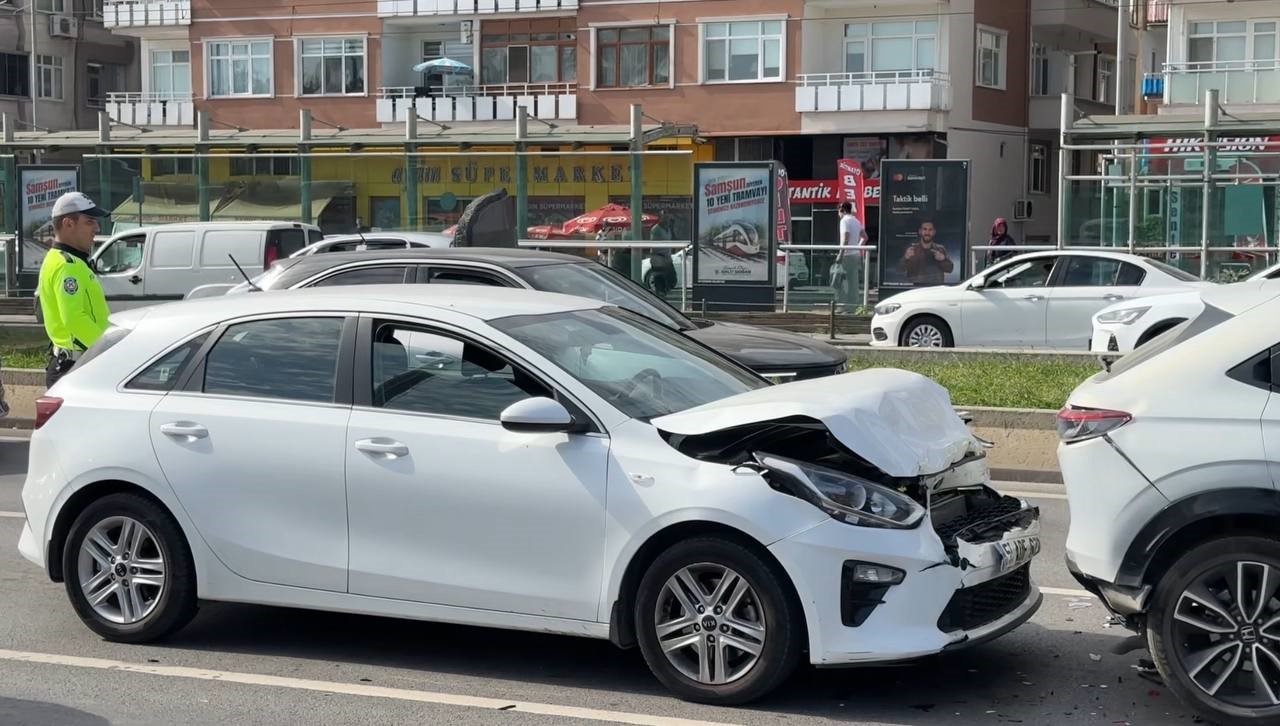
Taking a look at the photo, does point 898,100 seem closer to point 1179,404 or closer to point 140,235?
point 140,235

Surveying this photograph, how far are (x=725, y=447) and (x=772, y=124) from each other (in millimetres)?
41782

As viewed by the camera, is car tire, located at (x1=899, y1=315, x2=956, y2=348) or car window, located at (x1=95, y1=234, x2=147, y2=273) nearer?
car tire, located at (x1=899, y1=315, x2=956, y2=348)

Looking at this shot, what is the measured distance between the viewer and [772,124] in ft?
155

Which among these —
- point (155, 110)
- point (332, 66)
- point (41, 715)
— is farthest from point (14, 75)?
point (41, 715)

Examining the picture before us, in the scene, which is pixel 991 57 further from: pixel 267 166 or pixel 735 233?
pixel 735 233

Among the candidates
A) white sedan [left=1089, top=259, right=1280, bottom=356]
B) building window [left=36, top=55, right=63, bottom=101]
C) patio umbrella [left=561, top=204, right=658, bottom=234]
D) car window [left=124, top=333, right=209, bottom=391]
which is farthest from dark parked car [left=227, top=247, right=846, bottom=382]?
building window [left=36, top=55, right=63, bottom=101]

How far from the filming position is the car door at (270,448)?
659 centimetres

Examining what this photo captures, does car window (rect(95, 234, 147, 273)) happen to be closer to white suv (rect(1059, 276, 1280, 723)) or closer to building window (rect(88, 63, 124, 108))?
white suv (rect(1059, 276, 1280, 723))

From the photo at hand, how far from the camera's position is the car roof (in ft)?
22.2

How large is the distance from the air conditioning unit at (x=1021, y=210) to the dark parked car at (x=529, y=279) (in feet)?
132

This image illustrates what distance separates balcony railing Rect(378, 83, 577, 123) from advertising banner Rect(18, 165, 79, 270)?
→ 21207 millimetres

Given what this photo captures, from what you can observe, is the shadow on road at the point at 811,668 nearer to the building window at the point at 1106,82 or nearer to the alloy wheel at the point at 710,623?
the alloy wheel at the point at 710,623

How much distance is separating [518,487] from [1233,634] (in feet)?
8.58

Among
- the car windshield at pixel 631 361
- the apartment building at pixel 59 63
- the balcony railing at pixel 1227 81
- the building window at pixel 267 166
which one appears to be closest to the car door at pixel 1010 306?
the car windshield at pixel 631 361
